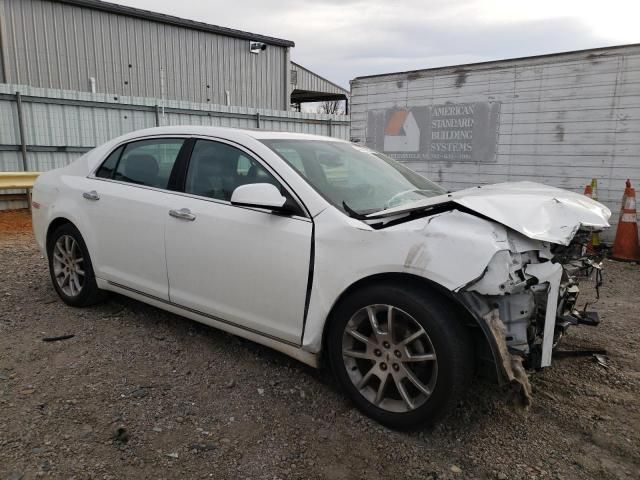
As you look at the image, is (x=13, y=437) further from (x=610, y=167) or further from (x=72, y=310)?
(x=610, y=167)

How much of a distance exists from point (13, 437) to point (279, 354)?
5.36ft

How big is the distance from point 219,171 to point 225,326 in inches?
40.8

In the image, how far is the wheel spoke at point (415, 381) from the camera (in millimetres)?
2584

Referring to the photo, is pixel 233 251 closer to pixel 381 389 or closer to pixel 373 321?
pixel 373 321

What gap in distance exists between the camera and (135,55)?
1756 centimetres

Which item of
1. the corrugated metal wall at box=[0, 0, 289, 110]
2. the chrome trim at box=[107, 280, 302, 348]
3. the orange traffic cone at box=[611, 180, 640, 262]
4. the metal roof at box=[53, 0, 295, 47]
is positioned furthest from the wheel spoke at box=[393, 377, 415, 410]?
the metal roof at box=[53, 0, 295, 47]

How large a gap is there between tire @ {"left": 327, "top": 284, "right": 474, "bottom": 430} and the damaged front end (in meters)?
0.16

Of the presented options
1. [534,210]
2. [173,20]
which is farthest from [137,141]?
[173,20]

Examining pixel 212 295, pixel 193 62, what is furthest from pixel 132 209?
pixel 193 62

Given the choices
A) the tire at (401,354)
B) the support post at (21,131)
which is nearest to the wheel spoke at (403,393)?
the tire at (401,354)

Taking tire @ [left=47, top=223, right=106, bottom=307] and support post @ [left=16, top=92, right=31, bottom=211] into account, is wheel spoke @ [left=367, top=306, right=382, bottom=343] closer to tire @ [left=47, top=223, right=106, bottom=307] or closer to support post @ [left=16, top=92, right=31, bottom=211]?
tire @ [left=47, top=223, right=106, bottom=307]

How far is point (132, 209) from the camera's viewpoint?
3.81m

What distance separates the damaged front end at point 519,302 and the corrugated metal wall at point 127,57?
54.5ft

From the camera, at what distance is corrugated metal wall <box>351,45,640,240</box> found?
290 inches
